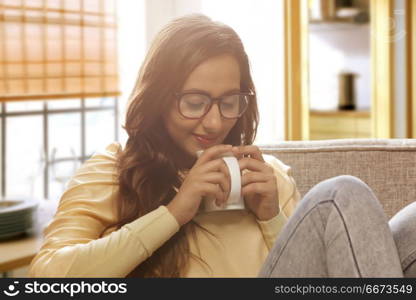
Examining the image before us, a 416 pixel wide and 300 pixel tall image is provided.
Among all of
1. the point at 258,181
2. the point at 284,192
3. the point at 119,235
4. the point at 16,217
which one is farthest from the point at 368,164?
the point at 16,217

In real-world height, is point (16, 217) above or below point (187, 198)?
below

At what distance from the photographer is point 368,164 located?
135 centimetres

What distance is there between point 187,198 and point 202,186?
0.10 ft

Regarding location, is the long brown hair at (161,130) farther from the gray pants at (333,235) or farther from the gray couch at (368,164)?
the gray couch at (368,164)

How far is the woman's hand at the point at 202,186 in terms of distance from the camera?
98cm

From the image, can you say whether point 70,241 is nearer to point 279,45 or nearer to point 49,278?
point 49,278

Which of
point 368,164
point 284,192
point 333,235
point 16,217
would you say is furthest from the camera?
point 16,217

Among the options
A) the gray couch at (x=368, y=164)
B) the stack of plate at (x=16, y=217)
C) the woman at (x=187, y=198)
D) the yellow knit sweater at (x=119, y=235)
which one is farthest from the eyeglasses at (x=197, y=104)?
the stack of plate at (x=16, y=217)

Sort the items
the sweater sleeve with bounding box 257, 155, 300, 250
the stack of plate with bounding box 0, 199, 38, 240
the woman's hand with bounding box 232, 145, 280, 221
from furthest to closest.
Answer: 1. the stack of plate with bounding box 0, 199, 38, 240
2. the sweater sleeve with bounding box 257, 155, 300, 250
3. the woman's hand with bounding box 232, 145, 280, 221

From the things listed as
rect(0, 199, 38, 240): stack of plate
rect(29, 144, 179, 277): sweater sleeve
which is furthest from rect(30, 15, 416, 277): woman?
rect(0, 199, 38, 240): stack of plate

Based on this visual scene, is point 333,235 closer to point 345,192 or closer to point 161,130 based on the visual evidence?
point 345,192

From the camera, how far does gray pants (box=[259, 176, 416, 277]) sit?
0.92m

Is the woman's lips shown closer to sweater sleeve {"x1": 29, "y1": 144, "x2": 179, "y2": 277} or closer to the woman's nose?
the woman's nose

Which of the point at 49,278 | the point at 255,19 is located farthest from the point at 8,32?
the point at 49,278
